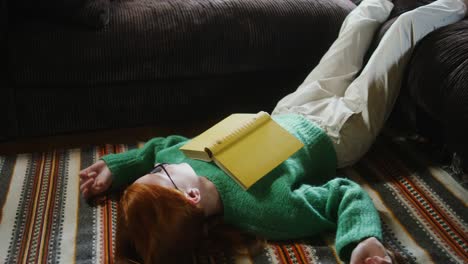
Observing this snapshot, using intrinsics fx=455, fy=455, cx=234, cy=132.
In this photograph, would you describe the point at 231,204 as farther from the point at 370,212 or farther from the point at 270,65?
the point at 270,65

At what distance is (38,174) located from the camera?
121 centimetres

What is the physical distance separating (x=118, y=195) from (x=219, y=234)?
0.99 ft

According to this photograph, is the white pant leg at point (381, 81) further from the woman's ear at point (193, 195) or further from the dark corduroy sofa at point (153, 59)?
the woman's ear at point (193, 195)

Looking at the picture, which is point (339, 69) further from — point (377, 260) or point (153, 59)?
point (377, 260)

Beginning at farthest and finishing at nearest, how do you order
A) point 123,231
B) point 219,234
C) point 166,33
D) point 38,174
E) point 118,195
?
point 166,33, point 38,174, point 118,195, point 219,234, point 123,231

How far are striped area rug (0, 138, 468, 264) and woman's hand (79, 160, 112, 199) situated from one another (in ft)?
0.09

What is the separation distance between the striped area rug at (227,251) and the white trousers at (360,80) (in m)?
0.12

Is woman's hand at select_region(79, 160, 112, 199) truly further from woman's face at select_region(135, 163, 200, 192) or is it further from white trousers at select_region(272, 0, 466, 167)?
white trousers at select_region(272, 0, 466, 167)

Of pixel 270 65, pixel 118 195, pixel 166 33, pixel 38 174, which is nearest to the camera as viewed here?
pixel 118 195

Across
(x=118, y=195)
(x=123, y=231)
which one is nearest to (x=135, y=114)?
(x=118, y=195)

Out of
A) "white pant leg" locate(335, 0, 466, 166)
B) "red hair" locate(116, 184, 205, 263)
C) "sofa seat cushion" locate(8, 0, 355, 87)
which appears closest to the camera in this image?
"red hair" locate(116, 184, 205, 263)

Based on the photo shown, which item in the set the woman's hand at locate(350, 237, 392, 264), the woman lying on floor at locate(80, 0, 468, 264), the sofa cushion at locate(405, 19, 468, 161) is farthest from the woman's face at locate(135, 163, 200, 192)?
the sofa cushion at locate(405, 19, 468, 161)

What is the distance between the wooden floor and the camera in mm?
1387

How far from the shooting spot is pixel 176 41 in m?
1.37
